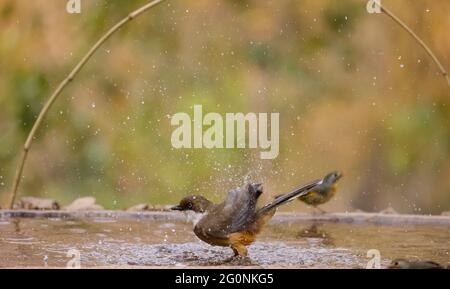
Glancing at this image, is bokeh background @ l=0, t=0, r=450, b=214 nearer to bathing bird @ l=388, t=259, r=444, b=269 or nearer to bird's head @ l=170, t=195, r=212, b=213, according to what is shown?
bird's head @ l=170, t=195, r=212, b=213

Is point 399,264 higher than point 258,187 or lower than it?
Result: lower

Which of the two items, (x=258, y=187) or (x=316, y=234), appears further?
(x=316, y=234)

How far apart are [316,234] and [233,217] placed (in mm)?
393

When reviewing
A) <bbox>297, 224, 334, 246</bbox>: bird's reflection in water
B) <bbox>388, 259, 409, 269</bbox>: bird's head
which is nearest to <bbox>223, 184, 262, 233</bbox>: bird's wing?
<bbox>297, 224, 334, 246</bbox>: bird's reflection in water

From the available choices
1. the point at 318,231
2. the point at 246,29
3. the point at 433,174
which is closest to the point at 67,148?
the point at 246,29

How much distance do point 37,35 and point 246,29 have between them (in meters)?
0.72

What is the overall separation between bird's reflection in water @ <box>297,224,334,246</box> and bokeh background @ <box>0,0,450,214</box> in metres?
0.32

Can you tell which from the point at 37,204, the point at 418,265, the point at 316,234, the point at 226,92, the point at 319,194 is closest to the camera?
the point at 418,265

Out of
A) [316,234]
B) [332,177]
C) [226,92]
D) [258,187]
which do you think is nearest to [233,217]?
[258,187]

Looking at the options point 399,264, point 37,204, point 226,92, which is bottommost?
point 399,264

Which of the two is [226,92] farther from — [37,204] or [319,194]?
[37,204]

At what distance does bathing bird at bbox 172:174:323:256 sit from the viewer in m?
2.63

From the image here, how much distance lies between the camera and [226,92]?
340 cm

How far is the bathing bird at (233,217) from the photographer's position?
263 centimetres
